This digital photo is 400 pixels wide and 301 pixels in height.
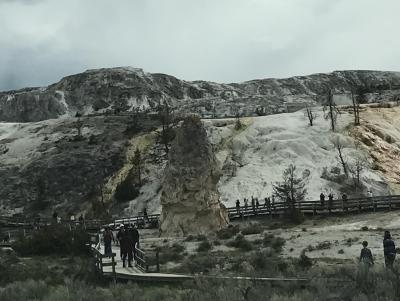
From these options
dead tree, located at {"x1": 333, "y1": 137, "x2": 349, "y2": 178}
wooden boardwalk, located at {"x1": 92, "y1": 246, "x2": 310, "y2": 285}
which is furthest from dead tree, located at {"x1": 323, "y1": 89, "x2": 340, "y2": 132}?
wooden boardwalk, located at {"x1": 92, "y1": 246, "x2": 310, "y2": 285}

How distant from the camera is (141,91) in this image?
108 m

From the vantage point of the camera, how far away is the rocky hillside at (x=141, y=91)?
A: 104250 millimetres

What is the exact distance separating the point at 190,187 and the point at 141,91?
75.3 metres

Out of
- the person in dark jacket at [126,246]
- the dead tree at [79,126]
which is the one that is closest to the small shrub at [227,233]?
the person in dark jacket at [126,246]

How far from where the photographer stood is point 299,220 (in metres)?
39.1

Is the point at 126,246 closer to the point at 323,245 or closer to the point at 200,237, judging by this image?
the point at 323,245

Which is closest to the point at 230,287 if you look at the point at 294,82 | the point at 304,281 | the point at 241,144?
the point at 304,281

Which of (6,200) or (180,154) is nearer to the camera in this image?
(180,154)

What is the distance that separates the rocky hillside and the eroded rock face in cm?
5389

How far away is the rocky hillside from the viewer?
342 ft

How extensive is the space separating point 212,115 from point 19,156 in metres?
25.6

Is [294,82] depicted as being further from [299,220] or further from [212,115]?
[299,220]

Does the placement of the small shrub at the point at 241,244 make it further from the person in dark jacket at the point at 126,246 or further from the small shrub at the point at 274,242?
the person in dark jacket at the point at 126,246

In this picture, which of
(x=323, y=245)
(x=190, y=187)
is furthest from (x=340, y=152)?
(x=323, y=245)
